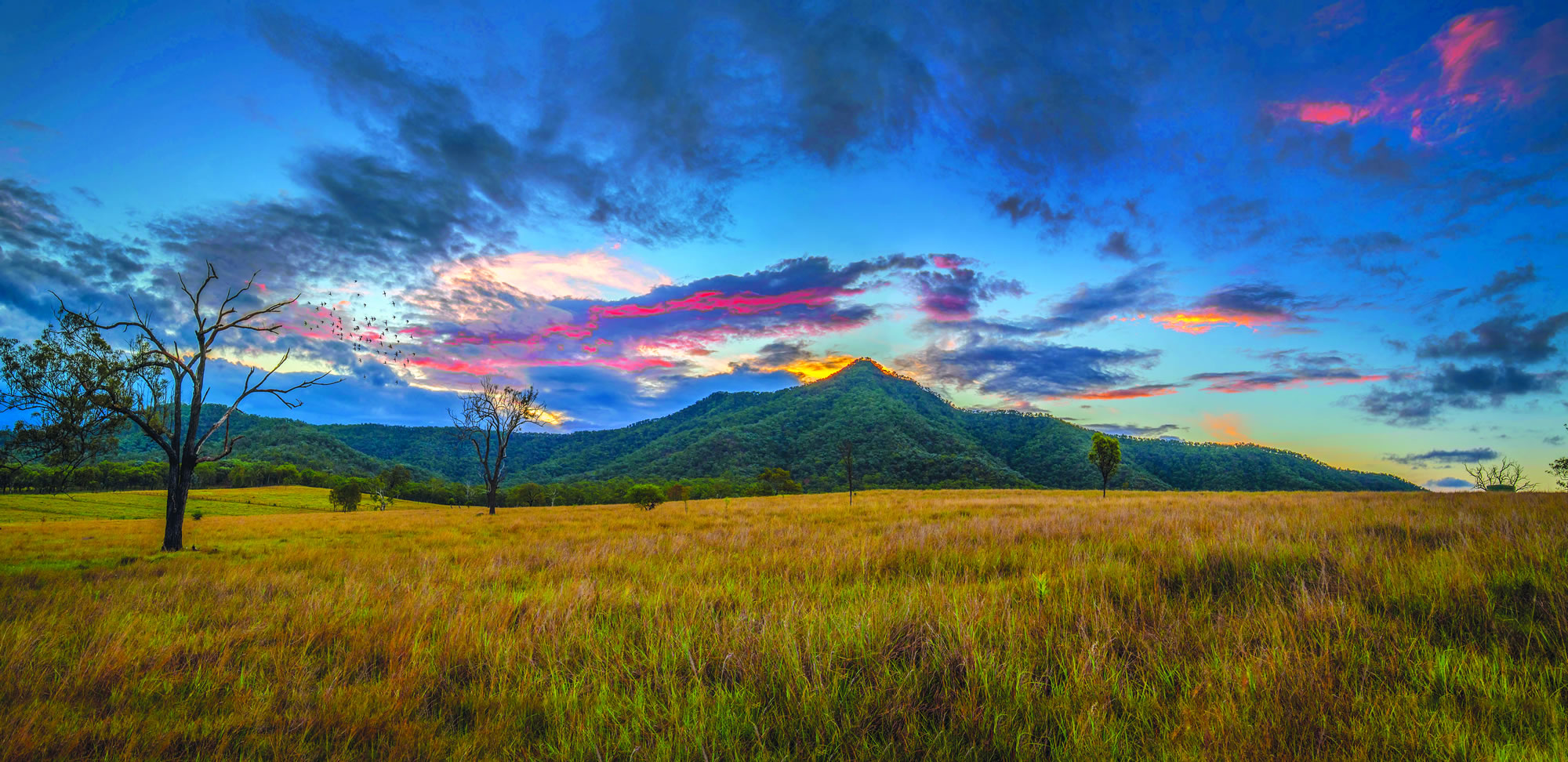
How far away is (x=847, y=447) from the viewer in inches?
1603

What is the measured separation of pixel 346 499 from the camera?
58281 mm

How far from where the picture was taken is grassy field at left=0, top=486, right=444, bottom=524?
46125 millimetres

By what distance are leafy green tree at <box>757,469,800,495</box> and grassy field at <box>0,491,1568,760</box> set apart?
7284cm

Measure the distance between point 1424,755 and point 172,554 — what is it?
21.5 m

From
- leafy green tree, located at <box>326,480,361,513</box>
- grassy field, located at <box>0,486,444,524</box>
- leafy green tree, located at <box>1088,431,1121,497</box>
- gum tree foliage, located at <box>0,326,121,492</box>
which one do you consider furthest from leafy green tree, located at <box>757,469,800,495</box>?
Answer: gum tree foliage, located at <box>0,326,121,492</box>

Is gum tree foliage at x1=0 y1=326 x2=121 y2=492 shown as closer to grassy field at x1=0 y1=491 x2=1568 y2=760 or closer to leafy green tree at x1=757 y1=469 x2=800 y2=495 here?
grassy field at x1=0 y1=491 x2=1568 y2=760

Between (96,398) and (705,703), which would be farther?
(96,398)

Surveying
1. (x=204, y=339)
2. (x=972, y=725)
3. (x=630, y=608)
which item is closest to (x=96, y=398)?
(x=204, y=339)

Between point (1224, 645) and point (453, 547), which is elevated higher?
point (1224, 645)

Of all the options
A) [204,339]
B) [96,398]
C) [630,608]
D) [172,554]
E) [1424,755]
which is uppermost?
[204,339]

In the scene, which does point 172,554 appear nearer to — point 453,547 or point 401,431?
point 453,547

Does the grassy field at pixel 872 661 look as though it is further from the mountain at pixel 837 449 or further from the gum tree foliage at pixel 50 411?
the mountain at pixel 837 449

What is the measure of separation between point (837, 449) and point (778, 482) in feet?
106

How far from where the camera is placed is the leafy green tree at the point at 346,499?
2284 inches
